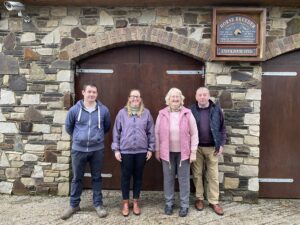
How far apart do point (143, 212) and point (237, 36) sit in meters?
2.64

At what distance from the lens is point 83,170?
4.10 meters

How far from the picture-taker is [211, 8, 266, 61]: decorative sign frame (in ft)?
14.6

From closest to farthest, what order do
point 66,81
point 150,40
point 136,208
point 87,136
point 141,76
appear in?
point 87,136 → point 136,208 → point 150,40 → point 66,81 → point 141,76

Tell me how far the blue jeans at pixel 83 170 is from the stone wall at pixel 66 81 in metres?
0.70

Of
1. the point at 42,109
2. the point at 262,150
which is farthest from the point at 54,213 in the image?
the point at 262,150

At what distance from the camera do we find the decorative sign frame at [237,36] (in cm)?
444

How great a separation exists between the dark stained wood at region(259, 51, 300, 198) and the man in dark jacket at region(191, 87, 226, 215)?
3.05ft

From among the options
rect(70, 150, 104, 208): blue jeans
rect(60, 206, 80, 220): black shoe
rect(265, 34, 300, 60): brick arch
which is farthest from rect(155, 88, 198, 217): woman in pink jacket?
rect(265, 34, 300, 60): brick arch

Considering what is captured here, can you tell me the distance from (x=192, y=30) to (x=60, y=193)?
118 inches

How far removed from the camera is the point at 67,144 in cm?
473

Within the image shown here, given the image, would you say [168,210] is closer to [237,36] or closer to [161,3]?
[237,36]

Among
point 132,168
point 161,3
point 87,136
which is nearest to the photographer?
point 87,136

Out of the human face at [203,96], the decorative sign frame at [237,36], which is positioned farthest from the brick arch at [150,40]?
the human face at [203,96]

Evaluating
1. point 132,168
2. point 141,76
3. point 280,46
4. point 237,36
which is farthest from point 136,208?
point 280,46
